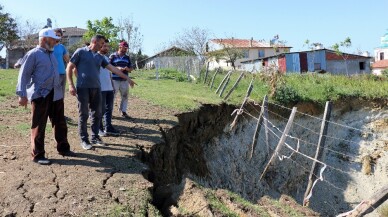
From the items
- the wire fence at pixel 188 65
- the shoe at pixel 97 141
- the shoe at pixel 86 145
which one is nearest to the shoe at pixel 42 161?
the shoe at pixel 86 145

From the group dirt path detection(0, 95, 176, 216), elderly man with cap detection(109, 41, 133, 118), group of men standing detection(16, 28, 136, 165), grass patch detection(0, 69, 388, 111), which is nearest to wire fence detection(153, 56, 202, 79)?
grass patch detection(0, 69, 388, 111)

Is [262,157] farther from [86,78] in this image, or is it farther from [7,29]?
[7,29]

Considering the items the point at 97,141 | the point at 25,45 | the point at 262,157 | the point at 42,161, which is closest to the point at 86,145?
the point at 97,141

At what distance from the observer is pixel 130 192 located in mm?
4559

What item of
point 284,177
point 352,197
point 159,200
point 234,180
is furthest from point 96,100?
point 352,197

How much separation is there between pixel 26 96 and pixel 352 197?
40.7 feet

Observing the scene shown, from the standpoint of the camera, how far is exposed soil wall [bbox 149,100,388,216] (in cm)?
848

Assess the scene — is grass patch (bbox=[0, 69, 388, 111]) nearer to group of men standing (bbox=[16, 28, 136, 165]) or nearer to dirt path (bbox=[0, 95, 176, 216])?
→ dirt path (bbox=[0, 95, 176, 216])

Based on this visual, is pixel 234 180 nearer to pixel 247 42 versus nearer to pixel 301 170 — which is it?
pixel 301 170

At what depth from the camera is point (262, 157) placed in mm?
12828

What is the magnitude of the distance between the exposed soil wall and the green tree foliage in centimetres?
2672

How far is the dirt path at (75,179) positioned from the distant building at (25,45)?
31484mm

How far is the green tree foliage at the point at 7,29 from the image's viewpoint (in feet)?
110

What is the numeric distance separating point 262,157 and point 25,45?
32.9 meters
